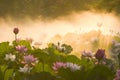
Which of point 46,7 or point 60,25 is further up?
point 46,7

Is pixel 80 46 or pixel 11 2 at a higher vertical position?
pixel 11 2

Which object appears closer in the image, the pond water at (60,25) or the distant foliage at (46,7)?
the pond water at (60,25)

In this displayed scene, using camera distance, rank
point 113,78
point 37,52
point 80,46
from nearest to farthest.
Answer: point 113,78 < point 37,52 < point 80,46

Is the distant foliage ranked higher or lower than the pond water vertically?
higher

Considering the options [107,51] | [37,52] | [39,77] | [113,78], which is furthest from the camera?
[107,51]

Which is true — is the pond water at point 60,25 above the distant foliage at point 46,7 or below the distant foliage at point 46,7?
below

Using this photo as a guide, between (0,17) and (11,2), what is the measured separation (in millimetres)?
981

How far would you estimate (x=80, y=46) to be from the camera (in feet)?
24.8

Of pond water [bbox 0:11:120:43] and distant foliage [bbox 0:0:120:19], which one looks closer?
pond water [bbox 0:11:120:43]

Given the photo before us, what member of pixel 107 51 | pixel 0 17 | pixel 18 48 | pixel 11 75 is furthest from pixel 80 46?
pixel 0 17

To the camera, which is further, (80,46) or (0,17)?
(0,17)

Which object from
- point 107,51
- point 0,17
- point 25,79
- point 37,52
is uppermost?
point 0,17

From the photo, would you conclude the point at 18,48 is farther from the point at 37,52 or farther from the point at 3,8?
the point at 3,8

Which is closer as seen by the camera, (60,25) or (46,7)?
(60,25)
